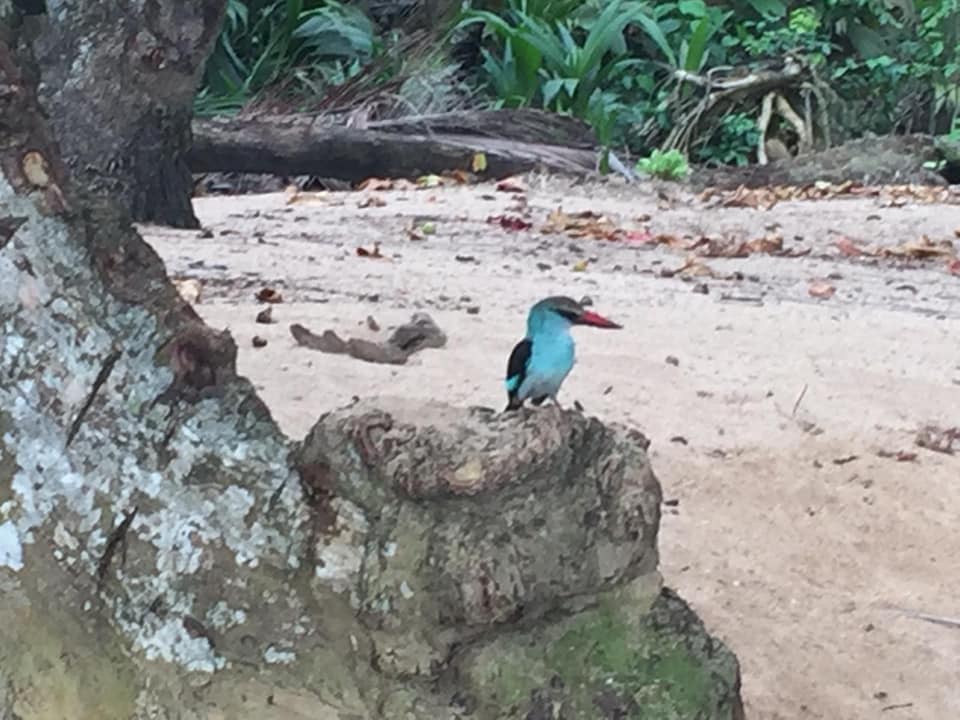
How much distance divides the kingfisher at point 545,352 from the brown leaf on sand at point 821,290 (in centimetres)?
306

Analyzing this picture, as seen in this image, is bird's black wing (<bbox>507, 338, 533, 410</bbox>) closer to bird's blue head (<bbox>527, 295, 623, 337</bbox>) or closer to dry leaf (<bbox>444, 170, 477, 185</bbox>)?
bird's blue head (<bbox>527, 295, 623, 337</bbox>)

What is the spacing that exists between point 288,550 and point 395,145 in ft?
21.8

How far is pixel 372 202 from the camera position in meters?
6.56

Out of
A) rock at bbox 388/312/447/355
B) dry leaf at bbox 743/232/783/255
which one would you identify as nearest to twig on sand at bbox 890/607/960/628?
rock at bbox 388/312/447/355

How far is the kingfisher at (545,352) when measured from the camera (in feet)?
6.09

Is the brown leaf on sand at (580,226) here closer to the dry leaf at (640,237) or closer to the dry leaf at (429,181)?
the dry leaf at (640,237)

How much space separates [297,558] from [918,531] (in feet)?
4.28

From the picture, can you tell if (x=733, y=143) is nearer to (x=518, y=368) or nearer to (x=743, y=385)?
(x=743, y=385)

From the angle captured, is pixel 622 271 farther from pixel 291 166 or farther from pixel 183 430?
pixel 183 430

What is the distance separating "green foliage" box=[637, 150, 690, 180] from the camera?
902 cm

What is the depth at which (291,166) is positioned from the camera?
7.71m

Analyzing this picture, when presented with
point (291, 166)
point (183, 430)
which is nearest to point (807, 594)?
point (183, 430)

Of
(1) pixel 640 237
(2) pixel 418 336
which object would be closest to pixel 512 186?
(1) pixel 640 237

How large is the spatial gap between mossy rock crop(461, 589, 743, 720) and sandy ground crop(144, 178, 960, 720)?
0.28m
